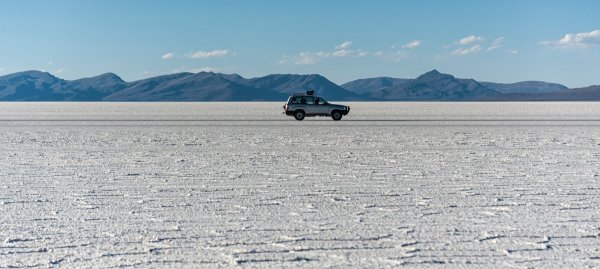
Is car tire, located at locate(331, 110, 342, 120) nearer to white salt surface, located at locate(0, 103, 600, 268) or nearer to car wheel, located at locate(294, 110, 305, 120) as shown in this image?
car wheel, located at locate(294, 110, 305, 120)

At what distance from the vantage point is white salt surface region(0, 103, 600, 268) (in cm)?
633

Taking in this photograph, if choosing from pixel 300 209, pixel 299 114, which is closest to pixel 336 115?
pixel 299 114

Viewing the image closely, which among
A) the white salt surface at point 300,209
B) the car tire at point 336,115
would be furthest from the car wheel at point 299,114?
the white salt surface at point 300,209

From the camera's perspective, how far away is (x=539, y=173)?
12.7 m

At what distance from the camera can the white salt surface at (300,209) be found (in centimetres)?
633

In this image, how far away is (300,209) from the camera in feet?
28.6

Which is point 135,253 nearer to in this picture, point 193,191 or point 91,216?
point 91,216

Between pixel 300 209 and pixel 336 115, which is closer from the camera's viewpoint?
pixel 300 209

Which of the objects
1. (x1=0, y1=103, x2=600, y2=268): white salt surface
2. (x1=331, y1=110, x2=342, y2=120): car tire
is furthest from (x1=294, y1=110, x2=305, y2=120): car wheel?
(x1=0, y1=103, x2=600, y2=268): white salt surface

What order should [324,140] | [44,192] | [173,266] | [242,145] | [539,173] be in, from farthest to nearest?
[324,140] → [242,145] → [539,173] → [44,192] → [173,266]

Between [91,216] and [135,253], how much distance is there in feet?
6.81

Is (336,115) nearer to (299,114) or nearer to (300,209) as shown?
(299,114)

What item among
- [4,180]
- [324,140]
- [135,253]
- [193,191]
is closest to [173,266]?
[135,253]

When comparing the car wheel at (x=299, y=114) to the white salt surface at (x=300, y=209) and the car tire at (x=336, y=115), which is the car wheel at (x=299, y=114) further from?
the white salt surface at (x=300, y=209)
